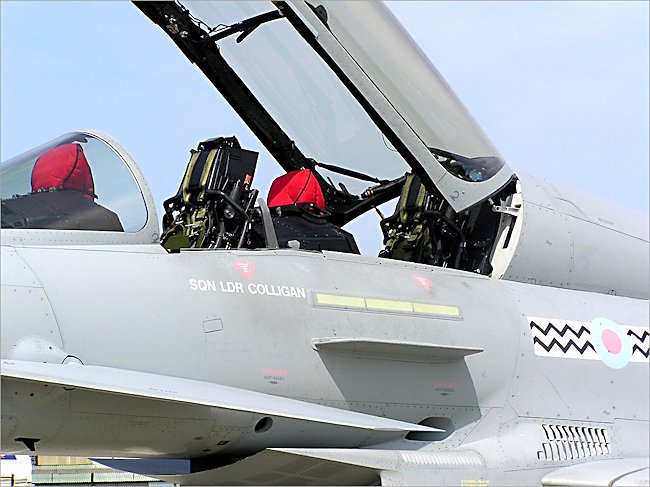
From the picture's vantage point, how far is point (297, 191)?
25.0 ft

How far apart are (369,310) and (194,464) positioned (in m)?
1.59

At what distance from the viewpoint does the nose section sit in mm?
4859

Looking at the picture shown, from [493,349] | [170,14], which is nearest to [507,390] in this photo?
[493,349]

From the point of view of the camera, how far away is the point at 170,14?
287 inches

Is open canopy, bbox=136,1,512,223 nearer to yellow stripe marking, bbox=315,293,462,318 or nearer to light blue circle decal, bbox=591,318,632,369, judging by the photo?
yellow stripe marking, bbox=315,293,462,318

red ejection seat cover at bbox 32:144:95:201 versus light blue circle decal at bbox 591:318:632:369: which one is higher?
red ejection seat cover at bbox 32:144:95:201

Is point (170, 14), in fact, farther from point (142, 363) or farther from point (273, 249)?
point (142, 363)

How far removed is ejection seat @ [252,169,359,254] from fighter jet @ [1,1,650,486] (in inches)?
1.0

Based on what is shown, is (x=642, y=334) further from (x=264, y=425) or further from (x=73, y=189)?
(x=73, y=189)

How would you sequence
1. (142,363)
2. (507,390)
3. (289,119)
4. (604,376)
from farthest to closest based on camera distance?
(289,119), (604,376), (507,390), (142,363)

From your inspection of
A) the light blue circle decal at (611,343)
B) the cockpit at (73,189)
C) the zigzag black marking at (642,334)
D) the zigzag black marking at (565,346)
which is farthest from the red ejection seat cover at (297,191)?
the zigzag black marking at (642,334)

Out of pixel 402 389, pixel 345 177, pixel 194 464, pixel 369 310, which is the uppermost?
pixel 345 177

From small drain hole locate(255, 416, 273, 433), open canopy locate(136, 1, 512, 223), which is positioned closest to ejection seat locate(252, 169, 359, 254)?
open canopy locate(136, 1, 512, 223)

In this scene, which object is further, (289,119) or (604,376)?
(289,119)
